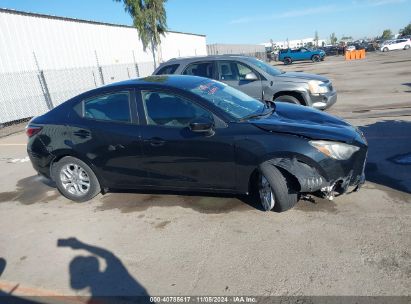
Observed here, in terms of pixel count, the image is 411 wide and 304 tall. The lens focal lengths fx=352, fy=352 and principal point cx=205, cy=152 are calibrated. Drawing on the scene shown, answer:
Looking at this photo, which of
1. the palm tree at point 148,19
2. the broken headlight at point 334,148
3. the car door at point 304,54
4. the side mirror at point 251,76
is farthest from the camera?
the car door at point 304,54

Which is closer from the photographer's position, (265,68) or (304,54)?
(265,68)

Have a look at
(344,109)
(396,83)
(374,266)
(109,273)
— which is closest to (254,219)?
(374,266)

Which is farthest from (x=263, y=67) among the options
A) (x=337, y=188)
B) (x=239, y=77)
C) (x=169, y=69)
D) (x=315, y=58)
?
(x=315, y=58)

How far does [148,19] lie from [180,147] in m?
31.2

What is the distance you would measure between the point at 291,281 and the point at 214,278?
672 millimetres

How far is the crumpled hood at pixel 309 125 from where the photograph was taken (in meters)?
3.85

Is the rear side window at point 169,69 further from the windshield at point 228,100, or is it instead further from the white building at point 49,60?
the white building at point 49,60

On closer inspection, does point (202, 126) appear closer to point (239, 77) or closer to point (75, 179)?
point (75, 179)

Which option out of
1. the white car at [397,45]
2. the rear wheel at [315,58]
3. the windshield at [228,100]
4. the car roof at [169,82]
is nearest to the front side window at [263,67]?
the windshield at [228,100]

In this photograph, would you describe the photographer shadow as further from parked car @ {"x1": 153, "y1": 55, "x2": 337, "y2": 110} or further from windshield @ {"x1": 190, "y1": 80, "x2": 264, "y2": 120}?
parked car @ {"x1": 153, "y1": 55, "x2": 337, "y2": 110}

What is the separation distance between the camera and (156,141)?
4414 mm

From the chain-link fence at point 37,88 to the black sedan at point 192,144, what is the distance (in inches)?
429

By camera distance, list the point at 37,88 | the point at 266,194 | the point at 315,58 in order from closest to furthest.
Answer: the point at 266,194 < the point at 37,88 < the point at 315,58

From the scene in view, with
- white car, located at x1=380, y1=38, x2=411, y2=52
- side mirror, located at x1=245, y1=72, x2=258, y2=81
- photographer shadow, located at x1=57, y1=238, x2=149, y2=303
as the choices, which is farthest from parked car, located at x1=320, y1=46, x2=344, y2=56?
photographer shadow, located at x1=57, y1=238, x2=149, y2=303
